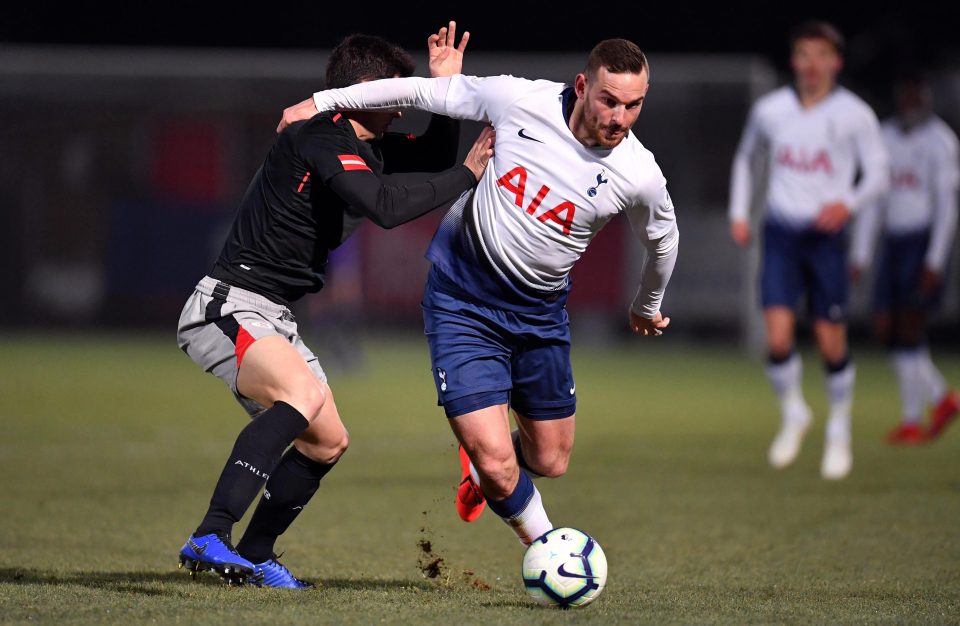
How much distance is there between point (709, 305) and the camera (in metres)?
19.0

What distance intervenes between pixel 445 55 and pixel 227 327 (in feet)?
4.57

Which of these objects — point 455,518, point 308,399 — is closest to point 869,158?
point 455,518

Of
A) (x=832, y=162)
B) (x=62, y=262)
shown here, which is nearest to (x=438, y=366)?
(x=832, y=162)

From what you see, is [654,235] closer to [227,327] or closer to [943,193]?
[227,327]

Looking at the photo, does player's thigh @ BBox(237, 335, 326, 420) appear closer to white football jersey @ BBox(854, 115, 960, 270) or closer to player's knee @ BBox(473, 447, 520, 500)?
player's knee @ BBox(473, 447, 520, 500)

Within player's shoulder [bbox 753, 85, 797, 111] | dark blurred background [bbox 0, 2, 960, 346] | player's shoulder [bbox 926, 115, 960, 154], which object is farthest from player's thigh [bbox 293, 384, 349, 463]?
dark blurred background [bbox 0, 2, 960, 346]

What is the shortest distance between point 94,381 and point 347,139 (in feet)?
31.3

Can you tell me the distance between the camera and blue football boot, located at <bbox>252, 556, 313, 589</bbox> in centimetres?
511

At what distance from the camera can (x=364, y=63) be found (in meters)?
5.32

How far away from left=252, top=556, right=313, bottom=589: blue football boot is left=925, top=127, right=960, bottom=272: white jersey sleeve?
6.78 meters

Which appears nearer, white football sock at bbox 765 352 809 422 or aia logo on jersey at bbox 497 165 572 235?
aia logo on jersey at bbox 497 165 572 235

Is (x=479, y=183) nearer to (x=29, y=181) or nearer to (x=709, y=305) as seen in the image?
(x=709, y=305)

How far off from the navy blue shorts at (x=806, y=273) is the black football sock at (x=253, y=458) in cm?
464

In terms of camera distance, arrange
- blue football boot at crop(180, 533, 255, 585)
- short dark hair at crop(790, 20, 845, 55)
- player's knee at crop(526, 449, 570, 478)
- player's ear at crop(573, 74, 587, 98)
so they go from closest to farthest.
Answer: blue football boot at crop(180, 533, 255, 585), player's ear at crop(573, 74, 587, 98), player's knee at crop(526, 449, 570, 478), short dark hair at crop(790, 20, 845, 55)
